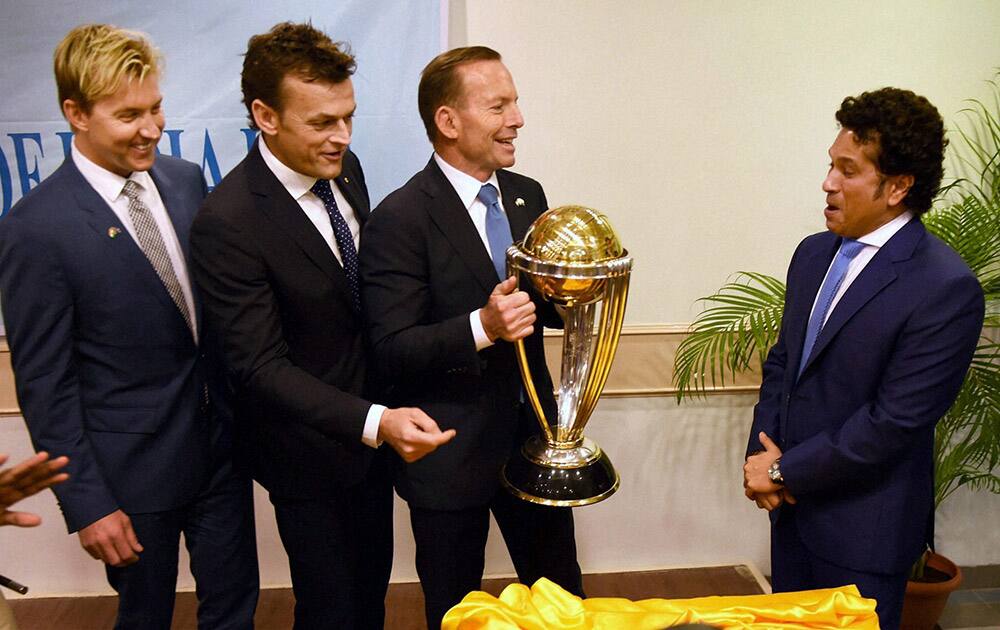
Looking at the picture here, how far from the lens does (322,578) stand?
2.13 m

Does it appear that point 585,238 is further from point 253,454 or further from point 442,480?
point 253,454

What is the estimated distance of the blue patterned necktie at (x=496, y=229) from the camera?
6.58 feet

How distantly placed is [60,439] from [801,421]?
5.53 feet

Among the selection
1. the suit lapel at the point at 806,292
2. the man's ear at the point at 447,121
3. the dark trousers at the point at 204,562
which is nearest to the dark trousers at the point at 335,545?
the dark trousers at the point at 204,562

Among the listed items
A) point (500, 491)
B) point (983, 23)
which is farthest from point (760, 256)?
point (500, 491)

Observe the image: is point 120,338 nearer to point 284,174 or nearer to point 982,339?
point 284,174

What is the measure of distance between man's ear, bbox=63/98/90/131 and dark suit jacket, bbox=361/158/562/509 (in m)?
0.65

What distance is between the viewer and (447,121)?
198 cm

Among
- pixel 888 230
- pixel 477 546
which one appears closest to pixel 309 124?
pixel 477 546

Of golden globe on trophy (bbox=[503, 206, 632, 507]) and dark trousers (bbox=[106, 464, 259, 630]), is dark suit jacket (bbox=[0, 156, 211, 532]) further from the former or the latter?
golden globe on trophy (bbox=[503, 206, 632, 507])

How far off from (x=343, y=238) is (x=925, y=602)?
2.34m

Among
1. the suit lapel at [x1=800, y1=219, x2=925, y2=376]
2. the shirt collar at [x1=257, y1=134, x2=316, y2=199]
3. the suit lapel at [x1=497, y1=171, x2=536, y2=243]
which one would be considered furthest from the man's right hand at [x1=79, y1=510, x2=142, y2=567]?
the suit lapel at [x1=800, y1=219, x2=925, y2=376]

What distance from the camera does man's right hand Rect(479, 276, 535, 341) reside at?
1730 millimetres

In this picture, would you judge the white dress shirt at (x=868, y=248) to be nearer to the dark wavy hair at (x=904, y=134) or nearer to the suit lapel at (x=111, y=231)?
the dark wavy hair at (x=904, y=134)
